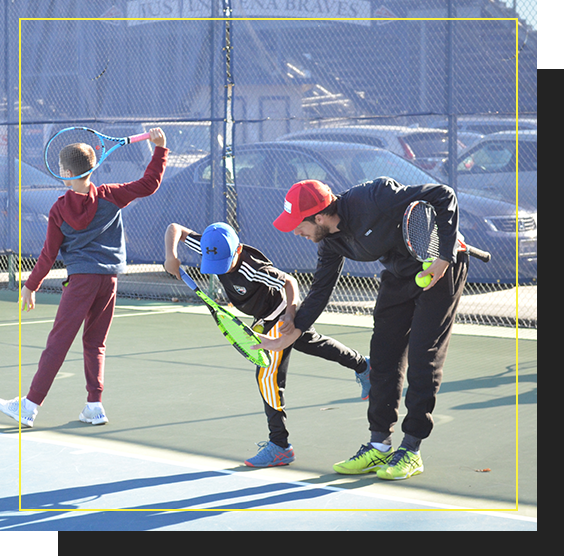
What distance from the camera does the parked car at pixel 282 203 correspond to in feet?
27.0

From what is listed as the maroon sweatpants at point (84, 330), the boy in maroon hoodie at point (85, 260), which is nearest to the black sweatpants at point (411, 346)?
the boy in maroon hoodie at point (85, 260)

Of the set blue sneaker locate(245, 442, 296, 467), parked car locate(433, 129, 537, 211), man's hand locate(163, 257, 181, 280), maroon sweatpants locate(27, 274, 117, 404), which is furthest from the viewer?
parked car locate(433, 129, 537, 211)

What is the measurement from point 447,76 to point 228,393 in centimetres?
408

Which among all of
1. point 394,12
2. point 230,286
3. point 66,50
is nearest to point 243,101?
point 394,12

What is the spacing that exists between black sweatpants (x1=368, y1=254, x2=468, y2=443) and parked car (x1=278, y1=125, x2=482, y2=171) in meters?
4.39

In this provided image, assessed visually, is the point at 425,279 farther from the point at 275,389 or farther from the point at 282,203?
the point at 282,203

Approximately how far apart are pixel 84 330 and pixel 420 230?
2.16 m

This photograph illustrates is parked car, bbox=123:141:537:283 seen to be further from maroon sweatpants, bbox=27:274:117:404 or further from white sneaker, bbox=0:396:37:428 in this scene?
white sneaker, bbox=0:396:37:428

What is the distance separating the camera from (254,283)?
13.7ft

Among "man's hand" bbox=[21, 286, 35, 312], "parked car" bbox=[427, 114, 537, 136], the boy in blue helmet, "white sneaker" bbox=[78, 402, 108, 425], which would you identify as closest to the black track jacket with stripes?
the boy in blue helmet

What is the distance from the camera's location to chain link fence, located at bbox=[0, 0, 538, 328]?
821cm

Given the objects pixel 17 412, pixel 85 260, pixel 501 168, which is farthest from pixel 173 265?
pixel 501 168

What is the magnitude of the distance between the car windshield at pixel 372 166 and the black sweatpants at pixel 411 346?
4445 mm

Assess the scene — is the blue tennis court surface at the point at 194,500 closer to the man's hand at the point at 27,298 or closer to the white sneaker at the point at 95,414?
the white sneaker at the point at 95,414
